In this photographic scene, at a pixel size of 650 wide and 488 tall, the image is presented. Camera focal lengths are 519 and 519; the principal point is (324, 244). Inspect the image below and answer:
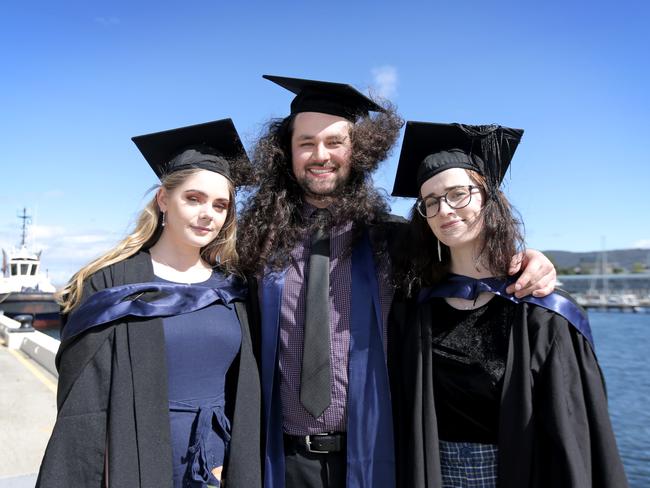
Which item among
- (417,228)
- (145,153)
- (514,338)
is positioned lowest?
(514,338)

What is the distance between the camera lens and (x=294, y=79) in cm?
282

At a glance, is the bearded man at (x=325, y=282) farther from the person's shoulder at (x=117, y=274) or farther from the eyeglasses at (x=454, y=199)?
the person's shoulder at (x=117, y=274)

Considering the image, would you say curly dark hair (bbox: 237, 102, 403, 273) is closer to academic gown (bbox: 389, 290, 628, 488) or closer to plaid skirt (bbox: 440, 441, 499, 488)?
academic gown (bbox: 389, 290, 628, 488)

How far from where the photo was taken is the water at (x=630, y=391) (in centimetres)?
977

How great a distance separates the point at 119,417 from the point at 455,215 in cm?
160

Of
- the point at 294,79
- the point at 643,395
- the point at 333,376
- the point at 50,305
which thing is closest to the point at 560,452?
the point at 333,376

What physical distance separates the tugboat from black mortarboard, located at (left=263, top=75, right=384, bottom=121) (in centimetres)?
2413

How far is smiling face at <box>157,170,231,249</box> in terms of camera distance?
8.08 feet

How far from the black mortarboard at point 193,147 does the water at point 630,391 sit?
30.0 feet

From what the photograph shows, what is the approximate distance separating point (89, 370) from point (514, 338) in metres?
1.72

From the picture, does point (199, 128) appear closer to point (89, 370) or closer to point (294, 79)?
point (294, 79)

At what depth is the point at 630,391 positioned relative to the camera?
16.3 m

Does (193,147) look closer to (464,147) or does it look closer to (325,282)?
(325,282)

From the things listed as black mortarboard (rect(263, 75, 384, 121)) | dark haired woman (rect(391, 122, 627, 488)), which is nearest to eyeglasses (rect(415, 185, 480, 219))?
dark haired woman (rect(391, 122, 627, 488))
